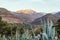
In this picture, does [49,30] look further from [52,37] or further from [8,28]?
[8,28]

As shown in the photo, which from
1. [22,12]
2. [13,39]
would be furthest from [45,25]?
[22,12]

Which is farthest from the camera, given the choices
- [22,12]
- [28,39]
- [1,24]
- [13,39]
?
[22,12]

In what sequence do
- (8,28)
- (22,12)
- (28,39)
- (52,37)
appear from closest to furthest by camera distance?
(52,37) < (28,39) < (8,28) < (22,12)

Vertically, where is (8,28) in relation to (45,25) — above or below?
below

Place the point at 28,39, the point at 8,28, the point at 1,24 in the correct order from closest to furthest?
the point at 28,39 → the point at 8,28 → the point at 1,24

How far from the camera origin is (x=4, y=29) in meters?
35.7

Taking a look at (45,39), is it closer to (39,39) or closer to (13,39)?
(39,39)

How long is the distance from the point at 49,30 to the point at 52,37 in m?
0.21

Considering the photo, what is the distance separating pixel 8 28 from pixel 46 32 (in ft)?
91.3

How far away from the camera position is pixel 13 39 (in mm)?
8945

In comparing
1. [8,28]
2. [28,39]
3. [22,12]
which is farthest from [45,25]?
[22,12]

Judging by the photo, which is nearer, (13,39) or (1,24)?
(13,39)

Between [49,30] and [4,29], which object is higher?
[49,30]

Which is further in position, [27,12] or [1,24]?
[27,12]
